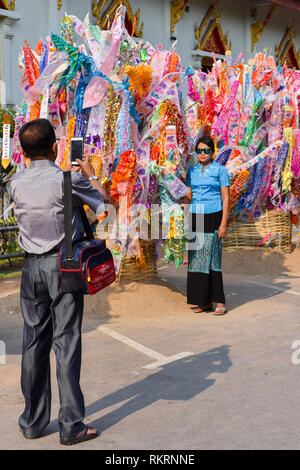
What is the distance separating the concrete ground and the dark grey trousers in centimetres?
14

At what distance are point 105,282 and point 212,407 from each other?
3.47 ft

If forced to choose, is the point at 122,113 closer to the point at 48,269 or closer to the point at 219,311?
the point at 219,311

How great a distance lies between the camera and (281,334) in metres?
5.12

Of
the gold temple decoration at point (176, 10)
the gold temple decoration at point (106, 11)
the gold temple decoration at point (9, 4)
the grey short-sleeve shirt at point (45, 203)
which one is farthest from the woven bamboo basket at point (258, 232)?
the gold temple decoration at point (176, 10)

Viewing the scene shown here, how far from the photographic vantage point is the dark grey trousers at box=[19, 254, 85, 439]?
3.04m

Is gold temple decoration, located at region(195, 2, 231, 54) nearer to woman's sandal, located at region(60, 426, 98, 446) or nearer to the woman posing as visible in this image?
the woman posing

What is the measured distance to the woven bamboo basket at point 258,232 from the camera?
8711mm

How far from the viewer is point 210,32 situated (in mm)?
18328

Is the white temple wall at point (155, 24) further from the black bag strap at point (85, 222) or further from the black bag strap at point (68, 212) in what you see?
the black bag strap at point (68, 212)

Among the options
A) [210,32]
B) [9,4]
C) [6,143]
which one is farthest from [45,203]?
[210,32]

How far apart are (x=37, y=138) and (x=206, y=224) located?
3.08m

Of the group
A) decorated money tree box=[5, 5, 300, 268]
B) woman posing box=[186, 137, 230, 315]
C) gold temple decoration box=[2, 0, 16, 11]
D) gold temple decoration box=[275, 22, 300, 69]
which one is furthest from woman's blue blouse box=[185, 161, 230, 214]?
gold temple decoration box=[275, 22, 300, 69]
